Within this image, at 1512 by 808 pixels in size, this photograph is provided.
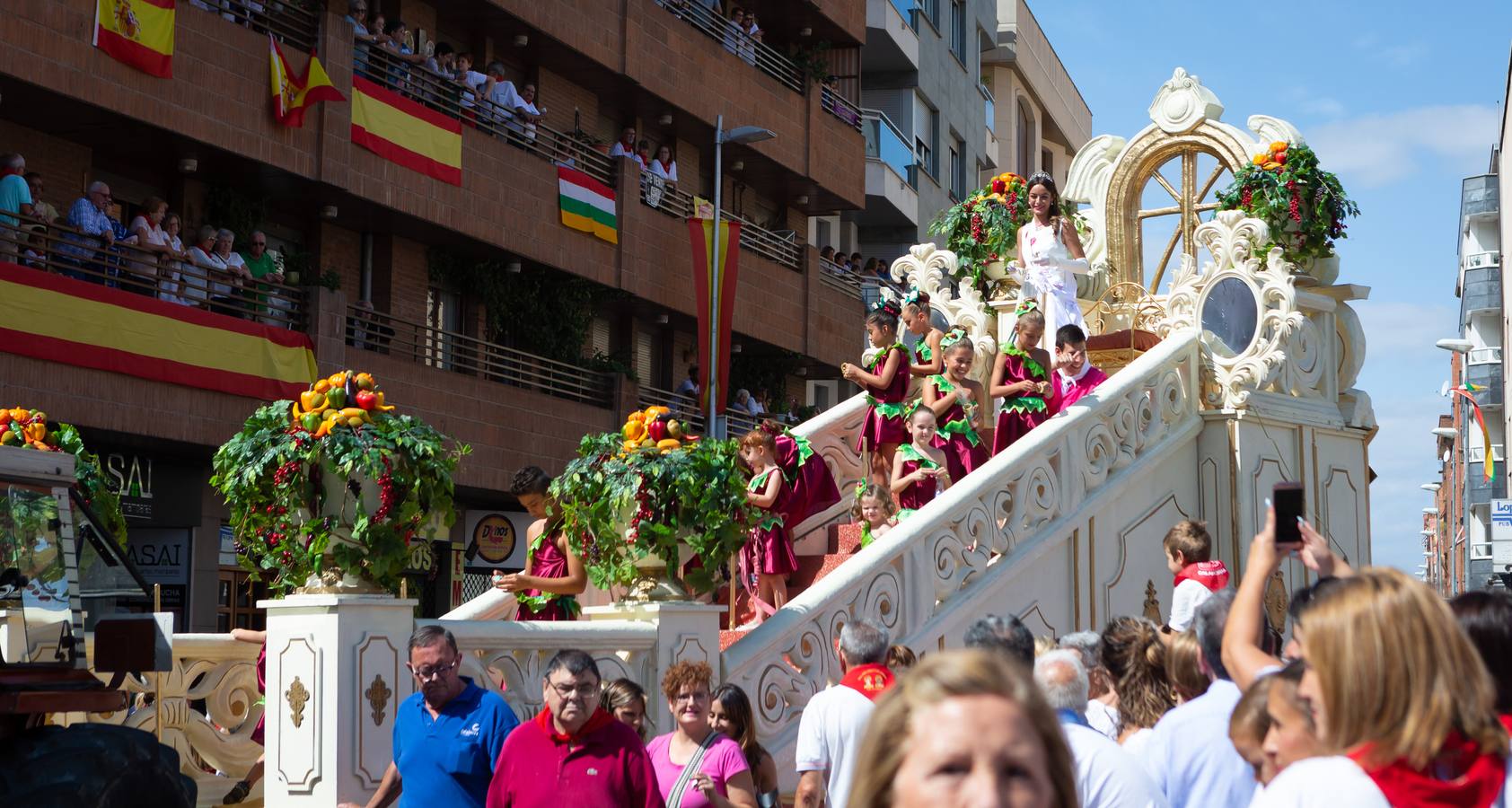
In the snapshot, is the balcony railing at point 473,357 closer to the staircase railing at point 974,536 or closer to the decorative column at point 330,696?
the staircase railing at point 974,536

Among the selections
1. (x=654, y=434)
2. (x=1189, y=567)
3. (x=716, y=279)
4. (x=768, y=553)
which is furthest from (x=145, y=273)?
(x=1189, y=567)

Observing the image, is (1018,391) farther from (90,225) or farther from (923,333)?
(90,225)

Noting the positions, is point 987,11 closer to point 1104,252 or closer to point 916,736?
point 1104,252

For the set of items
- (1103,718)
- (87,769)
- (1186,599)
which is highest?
(1186,599)

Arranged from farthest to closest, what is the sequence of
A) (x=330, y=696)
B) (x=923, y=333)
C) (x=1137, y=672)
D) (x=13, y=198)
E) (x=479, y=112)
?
(x=479, y=112) → (x=13, y=198) → (x=923, y=333) → (x=330, y=696) → (x=1137, y=672)

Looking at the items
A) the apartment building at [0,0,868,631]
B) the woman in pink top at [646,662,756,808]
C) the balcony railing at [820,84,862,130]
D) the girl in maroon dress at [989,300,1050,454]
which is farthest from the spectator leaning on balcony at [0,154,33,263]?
the balcony railing at [820,84,862,130]

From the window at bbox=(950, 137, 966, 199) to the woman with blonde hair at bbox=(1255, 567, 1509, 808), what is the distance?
43719mm

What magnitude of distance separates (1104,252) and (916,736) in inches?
681

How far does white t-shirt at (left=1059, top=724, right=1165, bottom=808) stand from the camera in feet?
15.1

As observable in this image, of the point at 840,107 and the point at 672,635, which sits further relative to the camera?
the point at 840,107

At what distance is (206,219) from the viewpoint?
76.2 feet

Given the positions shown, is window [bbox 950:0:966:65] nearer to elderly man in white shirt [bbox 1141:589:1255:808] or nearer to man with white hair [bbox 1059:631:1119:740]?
man with white hair [bbox 1059:631:1119:740]

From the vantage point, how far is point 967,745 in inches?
103

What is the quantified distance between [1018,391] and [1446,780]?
37.0 feet
